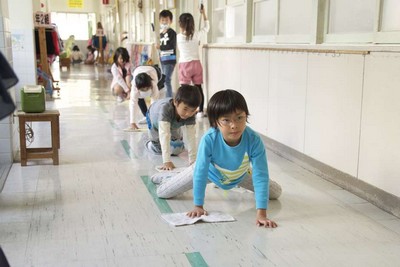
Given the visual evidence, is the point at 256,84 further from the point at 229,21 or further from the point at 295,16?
the point at 229,21

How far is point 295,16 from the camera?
3.93 metres

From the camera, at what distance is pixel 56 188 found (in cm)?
308

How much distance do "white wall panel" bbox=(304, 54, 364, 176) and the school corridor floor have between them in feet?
0.70

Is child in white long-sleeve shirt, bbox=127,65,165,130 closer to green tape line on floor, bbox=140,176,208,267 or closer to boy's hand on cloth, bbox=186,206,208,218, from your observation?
green tape line on floor, bbox=140,176,208,267

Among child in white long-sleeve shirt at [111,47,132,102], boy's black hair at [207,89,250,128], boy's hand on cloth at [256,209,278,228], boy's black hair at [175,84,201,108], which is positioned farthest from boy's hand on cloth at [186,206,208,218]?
child in white long-sleeve shirt at [111,47,132,102]

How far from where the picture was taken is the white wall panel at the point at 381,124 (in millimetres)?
2594

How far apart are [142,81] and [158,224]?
8.32 ft

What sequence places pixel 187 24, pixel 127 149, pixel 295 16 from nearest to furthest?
pixel 295 16
pixel 127 149
pixel 187 24

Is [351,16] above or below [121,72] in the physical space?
above

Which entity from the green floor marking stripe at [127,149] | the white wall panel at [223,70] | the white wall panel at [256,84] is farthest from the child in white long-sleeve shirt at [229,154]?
the white wall panel at [223,70]

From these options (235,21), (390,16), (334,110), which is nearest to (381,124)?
(334,110)

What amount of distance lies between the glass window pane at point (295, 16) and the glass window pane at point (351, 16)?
0.28 metres

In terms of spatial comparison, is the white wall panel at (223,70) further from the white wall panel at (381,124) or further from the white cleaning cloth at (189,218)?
the white cleaning cloth at (189,218)

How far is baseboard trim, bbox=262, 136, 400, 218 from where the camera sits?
8.80 ft
